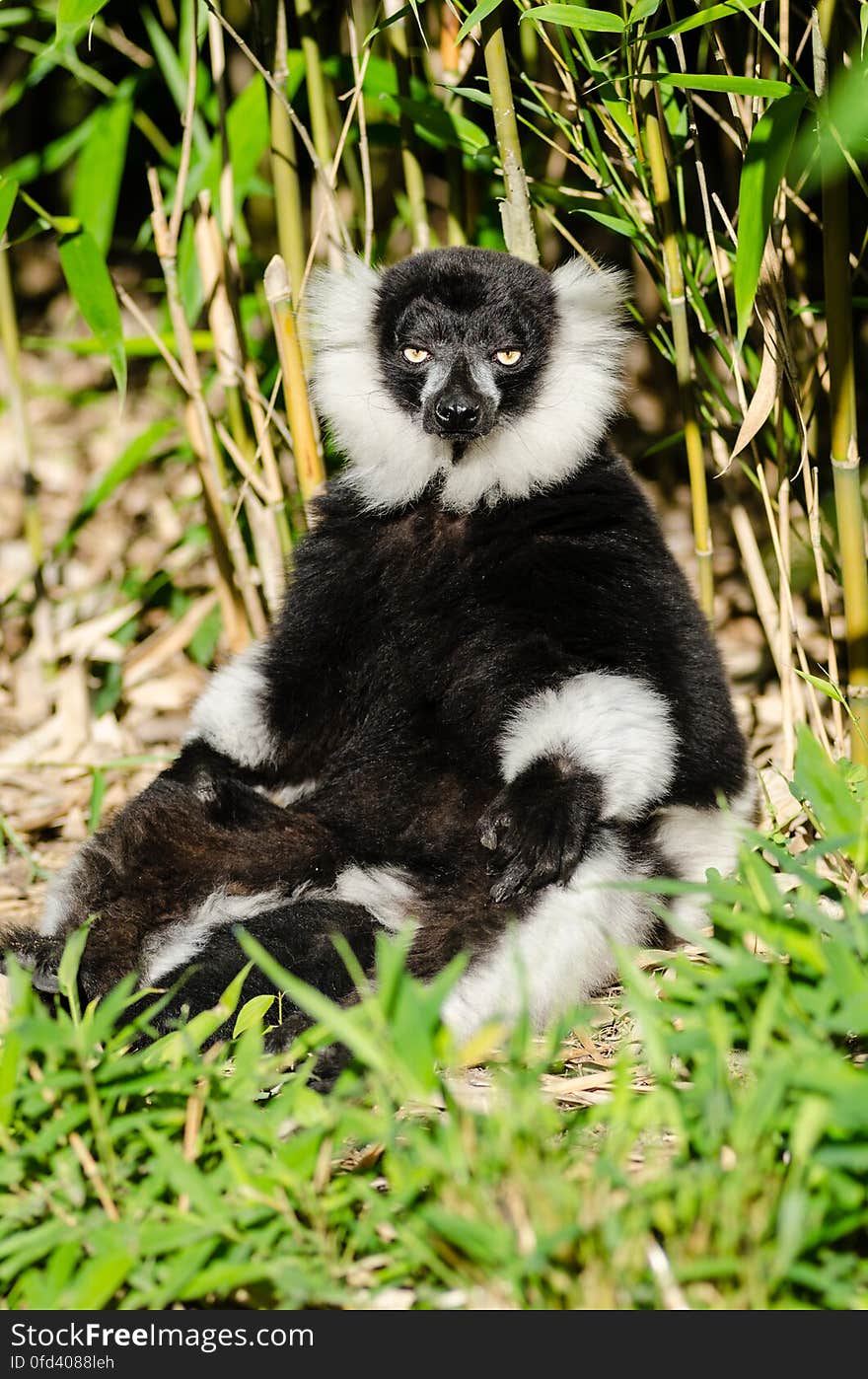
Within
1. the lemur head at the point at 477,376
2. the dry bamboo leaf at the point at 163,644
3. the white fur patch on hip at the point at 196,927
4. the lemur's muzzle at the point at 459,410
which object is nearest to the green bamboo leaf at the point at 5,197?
the lemur head at the point at 477,376

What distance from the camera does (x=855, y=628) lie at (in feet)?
10.7

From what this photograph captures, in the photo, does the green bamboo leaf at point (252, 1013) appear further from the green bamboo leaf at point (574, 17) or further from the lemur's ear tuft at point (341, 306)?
the green bamboo leaf at point (574, 17)

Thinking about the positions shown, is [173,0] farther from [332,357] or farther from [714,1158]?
[714,1158]

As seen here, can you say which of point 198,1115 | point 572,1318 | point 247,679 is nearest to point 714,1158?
point 572,1318

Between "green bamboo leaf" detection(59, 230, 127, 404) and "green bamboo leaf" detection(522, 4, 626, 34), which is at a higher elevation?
"green bamboo leaf" detection(522, 4, 626, 34)

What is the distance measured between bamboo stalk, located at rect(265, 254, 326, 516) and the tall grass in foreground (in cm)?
196

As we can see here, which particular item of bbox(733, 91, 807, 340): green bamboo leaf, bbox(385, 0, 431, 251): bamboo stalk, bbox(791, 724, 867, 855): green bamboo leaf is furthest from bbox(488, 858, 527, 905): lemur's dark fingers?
bbox(385, 0, 431, 251): bamboo stalk

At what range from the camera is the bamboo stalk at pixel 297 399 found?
12.4 ft

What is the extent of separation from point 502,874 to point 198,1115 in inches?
35.4

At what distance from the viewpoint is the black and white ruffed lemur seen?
2789 mm

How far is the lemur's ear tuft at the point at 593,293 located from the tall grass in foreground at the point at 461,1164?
1.60m

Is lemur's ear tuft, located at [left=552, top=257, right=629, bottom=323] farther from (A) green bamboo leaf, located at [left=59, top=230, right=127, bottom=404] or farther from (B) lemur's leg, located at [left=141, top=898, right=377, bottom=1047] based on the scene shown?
(B) lemur's leg, located at [left=141, top=898, right=377, bottom=1047]

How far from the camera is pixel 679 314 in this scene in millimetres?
3398

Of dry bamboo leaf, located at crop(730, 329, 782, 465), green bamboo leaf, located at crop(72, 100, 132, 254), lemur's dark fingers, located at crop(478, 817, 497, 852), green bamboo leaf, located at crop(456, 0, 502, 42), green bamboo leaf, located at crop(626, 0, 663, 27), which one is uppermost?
green bamboo leaf, located at crop(72, 100, 132, 254)
